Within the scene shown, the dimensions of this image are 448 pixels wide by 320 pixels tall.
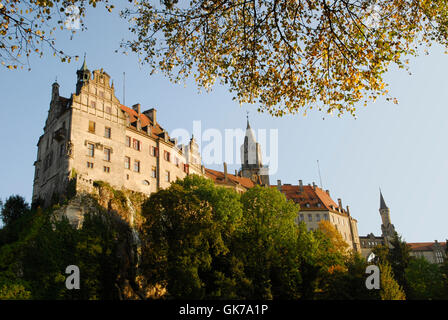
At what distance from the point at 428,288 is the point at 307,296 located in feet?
78.1

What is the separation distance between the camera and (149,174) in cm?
5009

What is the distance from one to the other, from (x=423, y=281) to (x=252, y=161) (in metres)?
60.0

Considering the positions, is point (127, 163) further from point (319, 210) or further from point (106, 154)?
point (319, 210)

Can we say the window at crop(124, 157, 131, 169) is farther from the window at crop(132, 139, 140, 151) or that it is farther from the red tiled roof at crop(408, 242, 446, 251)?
the red tiled roof at crop(408, 242, 446, 251)

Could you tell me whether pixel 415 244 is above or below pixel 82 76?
below

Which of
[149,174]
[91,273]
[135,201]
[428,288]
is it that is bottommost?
[428,288]

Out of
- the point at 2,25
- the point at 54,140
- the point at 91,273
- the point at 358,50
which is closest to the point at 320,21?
the point at 358,50

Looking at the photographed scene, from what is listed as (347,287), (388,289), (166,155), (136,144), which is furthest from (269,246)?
(166,155)

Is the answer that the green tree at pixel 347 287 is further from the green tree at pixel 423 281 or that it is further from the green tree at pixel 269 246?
the green tree at pixel 423 281

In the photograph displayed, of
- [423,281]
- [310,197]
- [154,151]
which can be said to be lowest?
[423,281]

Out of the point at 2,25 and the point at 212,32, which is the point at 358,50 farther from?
the point at 2,25

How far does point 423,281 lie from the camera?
50.4 meters

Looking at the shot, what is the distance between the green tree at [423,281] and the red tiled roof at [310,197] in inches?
1315

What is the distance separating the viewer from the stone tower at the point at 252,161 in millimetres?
99463
